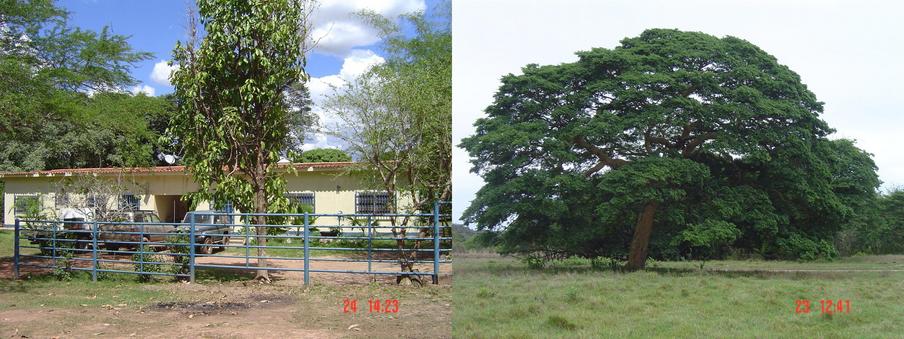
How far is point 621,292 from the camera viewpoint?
3402mm

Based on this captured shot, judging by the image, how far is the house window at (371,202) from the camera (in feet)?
20.2

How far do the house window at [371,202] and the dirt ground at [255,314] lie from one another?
1.98 ft

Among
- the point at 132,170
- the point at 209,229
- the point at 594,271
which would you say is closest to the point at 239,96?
the point at 132,170

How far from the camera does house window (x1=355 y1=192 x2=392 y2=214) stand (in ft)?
20.2

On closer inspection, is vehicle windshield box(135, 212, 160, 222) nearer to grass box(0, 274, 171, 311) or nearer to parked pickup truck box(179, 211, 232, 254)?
parked pickup truck box(179, 211, 232, 254)

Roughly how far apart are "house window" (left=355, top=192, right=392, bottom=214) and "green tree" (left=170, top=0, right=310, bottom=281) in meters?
0.64

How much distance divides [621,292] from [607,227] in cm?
32

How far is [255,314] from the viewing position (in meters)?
4.71

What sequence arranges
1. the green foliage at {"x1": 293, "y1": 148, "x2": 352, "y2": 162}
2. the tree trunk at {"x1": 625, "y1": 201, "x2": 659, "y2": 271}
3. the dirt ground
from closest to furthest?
the tree trunk at {"x1": 625, "y1": 201, "x2": 659, "y2": 271} < the dirt ground < the green foliage at {"x1": 293, "y1": 148, "x2": 352, "y2": 162}

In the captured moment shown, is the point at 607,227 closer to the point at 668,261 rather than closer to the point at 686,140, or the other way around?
the point at 668,261

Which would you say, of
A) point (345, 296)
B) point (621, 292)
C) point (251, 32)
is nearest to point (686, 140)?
point (621, 292)

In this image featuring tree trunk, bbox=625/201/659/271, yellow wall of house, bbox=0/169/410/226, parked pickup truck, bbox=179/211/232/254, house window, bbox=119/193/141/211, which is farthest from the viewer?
parked pickup truck, bbox=179/211/232/254

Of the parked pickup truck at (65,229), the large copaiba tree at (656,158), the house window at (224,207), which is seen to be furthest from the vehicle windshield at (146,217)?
the large copaiba tree at (656,158)

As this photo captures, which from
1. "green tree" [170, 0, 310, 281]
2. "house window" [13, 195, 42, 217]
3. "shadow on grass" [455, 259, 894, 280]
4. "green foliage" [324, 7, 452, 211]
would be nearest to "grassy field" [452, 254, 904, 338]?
"shadow on grass" [455, 259, 894, 280]
